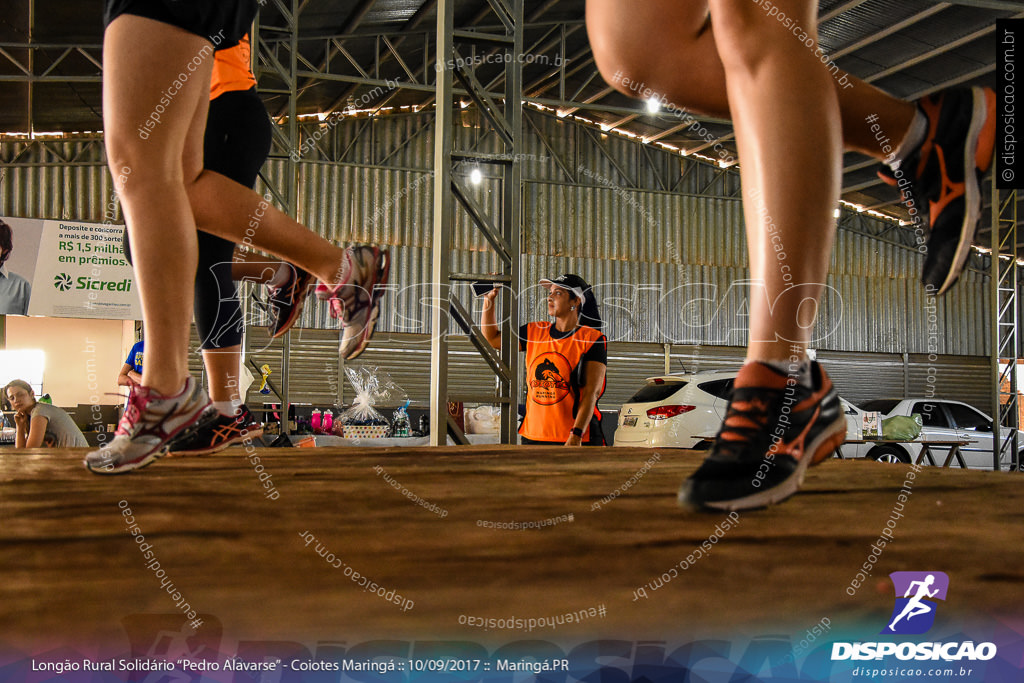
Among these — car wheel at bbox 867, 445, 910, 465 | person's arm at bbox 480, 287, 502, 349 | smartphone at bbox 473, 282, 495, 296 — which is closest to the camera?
smartphone at bbox 473, 282, 495, 296

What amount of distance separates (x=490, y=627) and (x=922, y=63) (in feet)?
31.3

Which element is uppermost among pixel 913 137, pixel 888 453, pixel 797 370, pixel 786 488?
pixel 913 137

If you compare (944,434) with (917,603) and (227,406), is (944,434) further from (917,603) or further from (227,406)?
(917,603)

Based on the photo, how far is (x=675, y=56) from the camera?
3.29 feet

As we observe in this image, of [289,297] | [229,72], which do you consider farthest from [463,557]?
[229,72]

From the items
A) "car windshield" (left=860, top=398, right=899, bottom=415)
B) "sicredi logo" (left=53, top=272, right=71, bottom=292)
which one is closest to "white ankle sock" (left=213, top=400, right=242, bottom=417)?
"sicredi logo" (left=53, top=272, right=71, bottom=292)

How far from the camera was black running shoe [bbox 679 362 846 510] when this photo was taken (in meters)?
0.77

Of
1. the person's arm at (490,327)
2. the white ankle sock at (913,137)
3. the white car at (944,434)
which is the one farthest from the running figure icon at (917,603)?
the white car at (944,434)

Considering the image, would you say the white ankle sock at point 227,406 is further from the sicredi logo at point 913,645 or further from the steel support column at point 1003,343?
the steel support column at point 1003,343

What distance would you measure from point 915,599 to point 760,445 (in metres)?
0.27

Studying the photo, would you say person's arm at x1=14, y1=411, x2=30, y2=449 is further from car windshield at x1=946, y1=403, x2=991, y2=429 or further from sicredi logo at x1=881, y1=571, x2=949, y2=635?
car windshield at x1=946, y1=403, x2=991, y2=429

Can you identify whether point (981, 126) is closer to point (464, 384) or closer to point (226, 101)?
point (226, 101)

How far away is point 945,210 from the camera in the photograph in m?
0.92

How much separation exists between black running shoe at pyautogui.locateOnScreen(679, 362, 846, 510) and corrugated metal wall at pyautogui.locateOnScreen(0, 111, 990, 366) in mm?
11164
